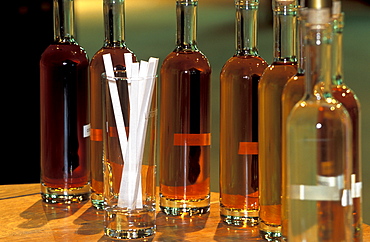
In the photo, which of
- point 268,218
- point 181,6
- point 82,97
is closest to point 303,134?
point 268,218

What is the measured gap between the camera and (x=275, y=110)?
2.74 feet

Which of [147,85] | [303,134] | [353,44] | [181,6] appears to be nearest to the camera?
[303,134]

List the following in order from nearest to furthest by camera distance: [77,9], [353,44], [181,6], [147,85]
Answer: [147,85], [181,6], [353,44], [77,9]

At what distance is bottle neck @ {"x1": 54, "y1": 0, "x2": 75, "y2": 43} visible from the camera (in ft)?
3.51

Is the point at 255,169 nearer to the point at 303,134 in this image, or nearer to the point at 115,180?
the point at 115,180

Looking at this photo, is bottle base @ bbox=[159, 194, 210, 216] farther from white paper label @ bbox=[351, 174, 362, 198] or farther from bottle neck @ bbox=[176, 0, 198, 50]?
white paper label @ bbox=[351, 174, 362, 198]

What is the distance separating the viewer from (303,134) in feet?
1.92

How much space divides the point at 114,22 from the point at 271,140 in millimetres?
346

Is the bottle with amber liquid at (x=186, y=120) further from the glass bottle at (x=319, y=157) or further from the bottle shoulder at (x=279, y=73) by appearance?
the glass bottle at (x=319, y=157)

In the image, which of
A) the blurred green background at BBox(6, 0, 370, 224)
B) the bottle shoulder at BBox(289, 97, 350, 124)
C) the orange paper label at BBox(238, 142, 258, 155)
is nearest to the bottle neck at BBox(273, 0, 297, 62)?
the orange paper label at BBox(238, 142, 258, 155)

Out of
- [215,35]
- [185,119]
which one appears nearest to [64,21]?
[185,119]

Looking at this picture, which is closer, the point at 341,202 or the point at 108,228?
the point at 341,202

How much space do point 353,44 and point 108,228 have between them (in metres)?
1.29

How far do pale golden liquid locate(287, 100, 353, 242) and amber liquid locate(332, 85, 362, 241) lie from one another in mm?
99
